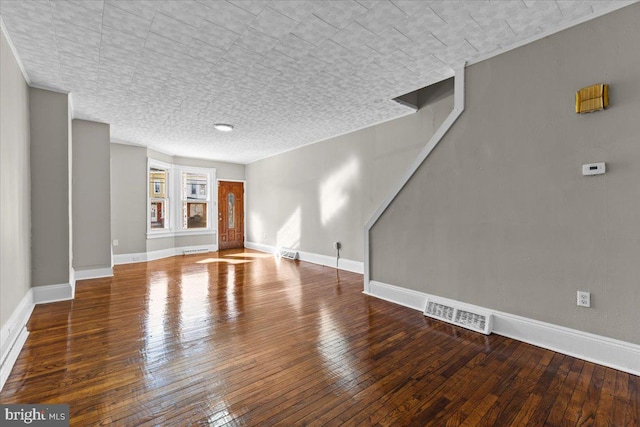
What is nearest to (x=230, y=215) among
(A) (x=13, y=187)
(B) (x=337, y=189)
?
(B) (x=337, y=189)

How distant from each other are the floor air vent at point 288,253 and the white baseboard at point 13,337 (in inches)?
173

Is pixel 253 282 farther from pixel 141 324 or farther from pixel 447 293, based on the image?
pixel 447 293

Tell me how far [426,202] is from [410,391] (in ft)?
6.79

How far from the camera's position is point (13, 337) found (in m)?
2.45

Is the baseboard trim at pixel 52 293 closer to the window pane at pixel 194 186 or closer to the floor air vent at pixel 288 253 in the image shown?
the floor air vent at pixel 288 253

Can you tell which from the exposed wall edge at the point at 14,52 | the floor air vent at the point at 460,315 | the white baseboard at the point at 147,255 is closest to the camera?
the exposed wall edge at the point at 14,52

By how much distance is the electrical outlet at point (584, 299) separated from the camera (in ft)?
7.43

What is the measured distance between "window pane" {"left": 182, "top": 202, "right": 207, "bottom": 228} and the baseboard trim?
3921 mm

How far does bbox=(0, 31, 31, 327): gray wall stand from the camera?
240 cm

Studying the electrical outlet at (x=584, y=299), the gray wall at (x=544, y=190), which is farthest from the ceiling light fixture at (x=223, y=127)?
the electrical outlet at (x=584, y=299)

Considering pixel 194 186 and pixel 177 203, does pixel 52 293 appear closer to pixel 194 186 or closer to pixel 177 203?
pixel 177 203

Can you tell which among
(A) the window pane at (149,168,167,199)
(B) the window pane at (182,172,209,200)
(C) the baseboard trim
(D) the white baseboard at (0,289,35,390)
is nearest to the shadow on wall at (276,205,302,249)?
(B) the window pane at (182,172,209,200)

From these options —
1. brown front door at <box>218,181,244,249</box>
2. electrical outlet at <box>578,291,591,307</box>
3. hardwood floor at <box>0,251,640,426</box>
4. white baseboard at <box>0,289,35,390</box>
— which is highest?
brown front door at <box>218,181,244,249</box>

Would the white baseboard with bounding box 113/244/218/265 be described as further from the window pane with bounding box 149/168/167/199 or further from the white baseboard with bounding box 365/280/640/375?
the white baseboard with bounding box 365/280/640/375
